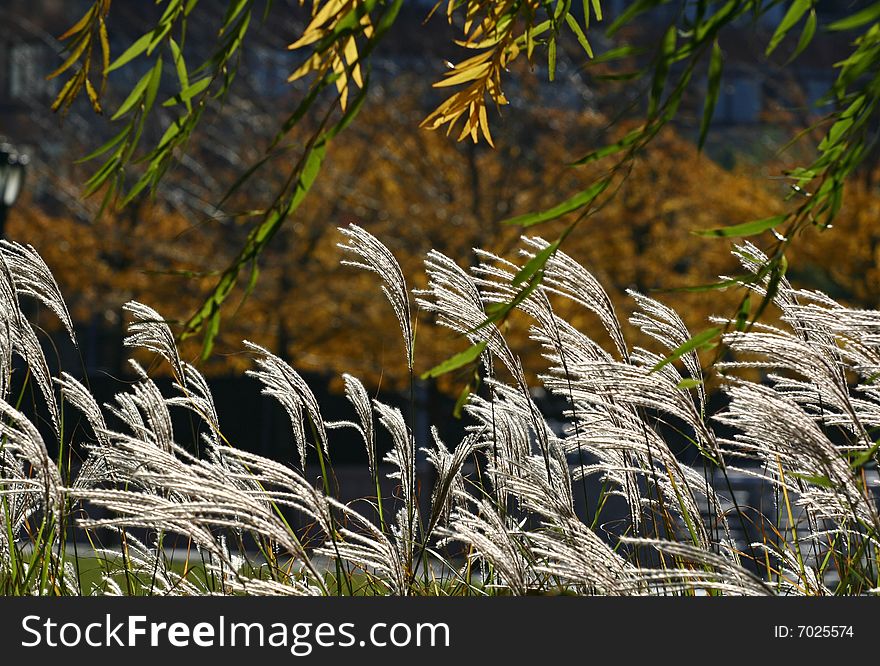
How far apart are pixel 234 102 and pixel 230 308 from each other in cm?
338

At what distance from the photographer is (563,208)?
207 centimetres

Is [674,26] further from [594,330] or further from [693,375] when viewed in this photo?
[594,330]

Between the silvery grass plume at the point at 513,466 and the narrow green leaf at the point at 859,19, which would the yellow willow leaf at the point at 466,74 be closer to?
the silvery grass plume at the point at 513,466

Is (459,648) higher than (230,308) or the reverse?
the reverse

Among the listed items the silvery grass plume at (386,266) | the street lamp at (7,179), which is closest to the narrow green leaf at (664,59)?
the silvery grass plume at (386,266)

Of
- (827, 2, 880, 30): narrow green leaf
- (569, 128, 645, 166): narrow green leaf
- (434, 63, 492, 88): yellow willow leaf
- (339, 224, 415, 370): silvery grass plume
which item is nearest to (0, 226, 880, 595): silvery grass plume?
(339, 224, 415, 370): silvery grass plume

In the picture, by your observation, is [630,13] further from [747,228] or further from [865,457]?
[865,457]

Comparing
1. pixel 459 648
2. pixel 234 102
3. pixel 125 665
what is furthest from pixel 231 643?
pixel 234 102

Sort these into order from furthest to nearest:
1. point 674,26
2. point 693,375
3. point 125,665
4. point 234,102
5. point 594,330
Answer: point 234,102 → point 594,330 → point 693,375 → point 125,665 → point 674,26

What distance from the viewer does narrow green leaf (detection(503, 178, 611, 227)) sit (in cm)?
194

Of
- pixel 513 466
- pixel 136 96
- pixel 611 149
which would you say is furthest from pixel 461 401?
pixel 513 466

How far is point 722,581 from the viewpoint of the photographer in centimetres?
268

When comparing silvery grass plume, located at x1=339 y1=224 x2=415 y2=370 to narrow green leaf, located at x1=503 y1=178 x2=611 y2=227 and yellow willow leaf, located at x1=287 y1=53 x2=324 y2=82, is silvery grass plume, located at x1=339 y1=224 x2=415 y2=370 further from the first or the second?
narrow green leaf, located at x1=503 y1=178 x2=611 y2=227

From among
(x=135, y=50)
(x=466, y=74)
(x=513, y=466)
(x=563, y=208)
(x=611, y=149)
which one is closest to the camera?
(x=611, y=149)
